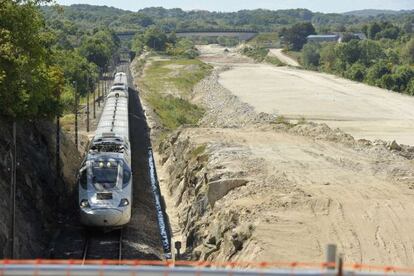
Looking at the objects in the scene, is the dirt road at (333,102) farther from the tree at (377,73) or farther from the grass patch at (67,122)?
the grass patch at (67,122)

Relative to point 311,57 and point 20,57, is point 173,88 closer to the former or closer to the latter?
point 311,57

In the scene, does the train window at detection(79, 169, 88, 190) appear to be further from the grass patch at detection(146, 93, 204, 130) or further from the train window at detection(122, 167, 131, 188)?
the grass patch at detection(146, 93, 204, 130)

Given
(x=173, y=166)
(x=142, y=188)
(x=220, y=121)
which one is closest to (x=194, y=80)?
(x=220, y=121)

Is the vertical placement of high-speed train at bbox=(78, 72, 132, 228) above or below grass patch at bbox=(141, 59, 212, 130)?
above

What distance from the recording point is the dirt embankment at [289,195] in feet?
71.8

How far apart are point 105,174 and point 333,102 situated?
53.8m

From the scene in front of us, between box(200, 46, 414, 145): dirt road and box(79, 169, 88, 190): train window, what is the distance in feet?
99.4

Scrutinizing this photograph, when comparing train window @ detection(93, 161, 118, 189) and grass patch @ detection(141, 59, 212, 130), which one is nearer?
train window @ detection(93, 161, 118, 189)

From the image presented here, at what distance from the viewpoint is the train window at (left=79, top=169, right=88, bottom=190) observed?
25444 millimetres

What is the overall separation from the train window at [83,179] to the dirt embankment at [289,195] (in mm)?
4821

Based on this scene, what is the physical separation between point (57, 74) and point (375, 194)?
56.4ft

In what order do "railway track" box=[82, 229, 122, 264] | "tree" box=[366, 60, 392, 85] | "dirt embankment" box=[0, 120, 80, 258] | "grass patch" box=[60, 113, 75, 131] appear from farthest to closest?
"tree" box=[366, 60, 392, 85], "grass patch" box=[60, 113, 75, 131], "railway track" box=[82, 229, 122, 264], "dirt embankment" box=[0, 120, 80, 258]

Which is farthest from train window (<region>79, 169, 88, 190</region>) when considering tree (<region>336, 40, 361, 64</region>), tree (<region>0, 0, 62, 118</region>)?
tree (<region>336, 40, 361, 64</region>)

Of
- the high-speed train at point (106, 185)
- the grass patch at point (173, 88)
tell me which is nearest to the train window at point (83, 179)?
the high-speed train at point (106, 185)
